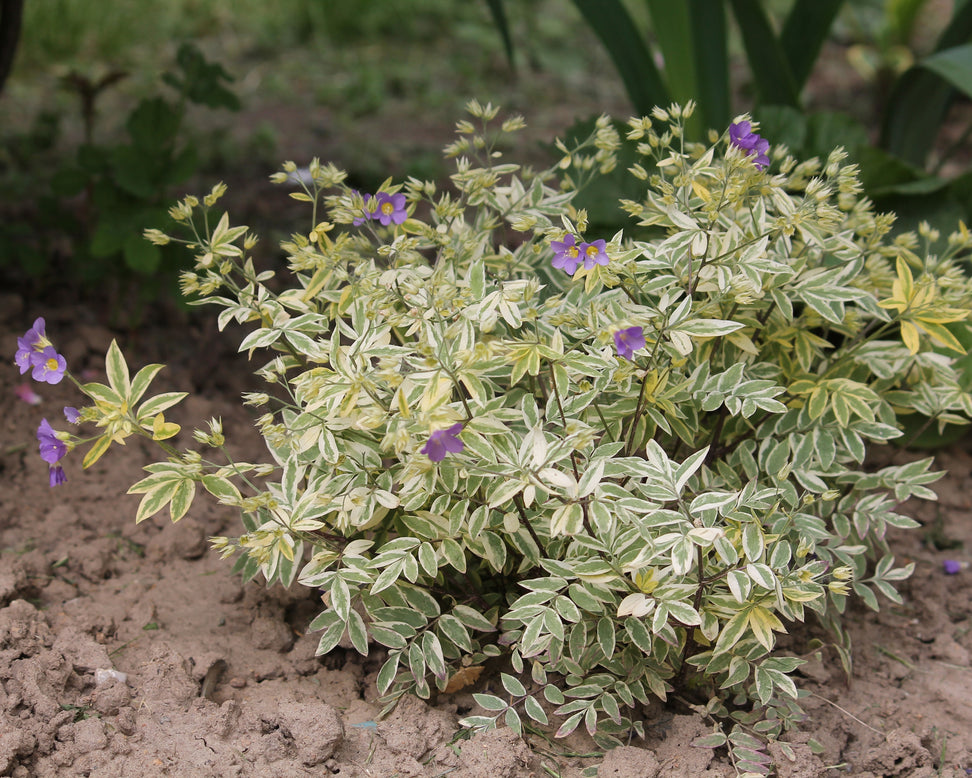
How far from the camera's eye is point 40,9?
13.0 ft

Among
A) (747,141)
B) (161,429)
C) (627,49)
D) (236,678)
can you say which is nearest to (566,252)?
(747,141)

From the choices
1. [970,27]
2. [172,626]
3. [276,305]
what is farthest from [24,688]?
[970,27]

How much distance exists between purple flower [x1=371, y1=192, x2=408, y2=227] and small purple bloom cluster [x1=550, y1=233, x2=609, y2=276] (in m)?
0.32

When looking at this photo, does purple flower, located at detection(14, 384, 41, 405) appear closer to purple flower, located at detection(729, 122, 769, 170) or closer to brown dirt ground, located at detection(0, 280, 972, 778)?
brown dirt ground, located at detection(0, 280, 972, 778)

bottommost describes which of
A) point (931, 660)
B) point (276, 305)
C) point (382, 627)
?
point (931, 660)

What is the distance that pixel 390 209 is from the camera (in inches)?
61.9

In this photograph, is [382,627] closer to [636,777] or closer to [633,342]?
[636,777]

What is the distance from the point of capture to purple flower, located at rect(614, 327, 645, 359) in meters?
1.28

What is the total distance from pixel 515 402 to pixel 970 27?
200 centimetres

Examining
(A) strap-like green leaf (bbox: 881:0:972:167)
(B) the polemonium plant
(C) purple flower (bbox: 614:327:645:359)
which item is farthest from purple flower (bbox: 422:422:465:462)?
(A) strap-like green leaf (bbox: 881:0:972:167)

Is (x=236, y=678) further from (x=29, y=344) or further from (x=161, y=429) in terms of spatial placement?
(x=29, y=344)

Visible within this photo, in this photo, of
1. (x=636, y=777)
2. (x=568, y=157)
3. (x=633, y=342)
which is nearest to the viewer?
(x=633, y=342)

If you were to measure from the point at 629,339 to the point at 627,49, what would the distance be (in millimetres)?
1283

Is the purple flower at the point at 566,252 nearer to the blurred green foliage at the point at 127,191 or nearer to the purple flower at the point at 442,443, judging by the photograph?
the purple flower at the point at 442,443
